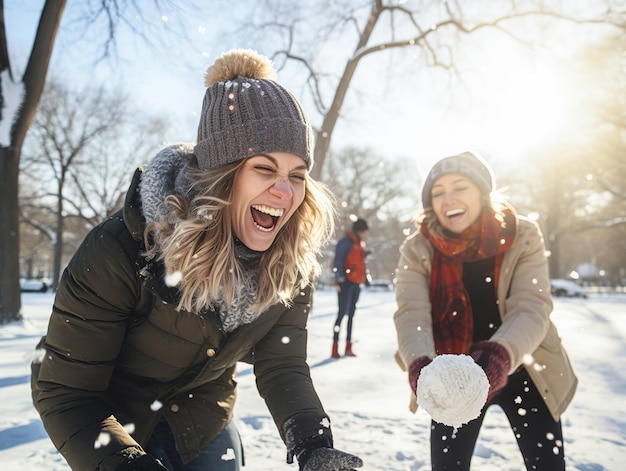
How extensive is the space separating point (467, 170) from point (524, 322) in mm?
797

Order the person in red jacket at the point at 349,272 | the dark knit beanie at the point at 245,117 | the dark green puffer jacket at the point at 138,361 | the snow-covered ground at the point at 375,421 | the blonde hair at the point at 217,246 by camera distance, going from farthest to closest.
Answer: the person in red jacket at the point at 349,272 < the snow-covered ground at the point at 375,421 < the dark knit beanie at the point at 245,117 < the blonde hair at the point at 217,246 < the dark green puffer jacket at the point at 138,361

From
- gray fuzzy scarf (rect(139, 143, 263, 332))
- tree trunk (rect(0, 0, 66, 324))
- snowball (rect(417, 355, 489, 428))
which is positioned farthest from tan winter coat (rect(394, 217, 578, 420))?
tree trunk (rect(0, 0, 66, 324))

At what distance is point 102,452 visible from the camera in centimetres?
136

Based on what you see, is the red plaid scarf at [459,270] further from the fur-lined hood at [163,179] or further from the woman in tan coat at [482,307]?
the fur-lined hood at [163,179]

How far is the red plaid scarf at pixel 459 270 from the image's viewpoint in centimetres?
235

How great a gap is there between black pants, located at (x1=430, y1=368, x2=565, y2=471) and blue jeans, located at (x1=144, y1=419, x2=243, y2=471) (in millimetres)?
941

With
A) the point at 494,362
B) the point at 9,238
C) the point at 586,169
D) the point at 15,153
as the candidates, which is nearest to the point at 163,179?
the point at 494,362

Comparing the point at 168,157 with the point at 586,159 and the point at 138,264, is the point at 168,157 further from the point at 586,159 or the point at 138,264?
the point at 586,159

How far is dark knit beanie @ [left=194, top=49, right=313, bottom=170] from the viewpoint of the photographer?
181 cm

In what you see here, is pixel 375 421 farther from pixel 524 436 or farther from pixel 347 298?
pixel 347 298

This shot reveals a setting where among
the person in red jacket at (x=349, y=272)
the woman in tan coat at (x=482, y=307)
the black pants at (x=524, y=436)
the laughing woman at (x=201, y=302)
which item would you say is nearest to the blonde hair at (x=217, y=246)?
the laughing woman at (x=201, y=302)

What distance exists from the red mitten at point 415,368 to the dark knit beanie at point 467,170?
37.5 inches

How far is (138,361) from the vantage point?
1768 millimetres

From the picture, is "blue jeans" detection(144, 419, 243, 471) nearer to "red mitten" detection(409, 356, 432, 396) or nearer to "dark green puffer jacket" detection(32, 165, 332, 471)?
"dark green puffer jacket" detection(32, 165, 332, 471)
